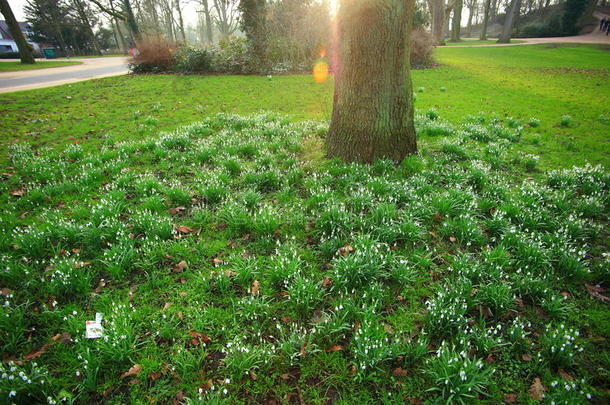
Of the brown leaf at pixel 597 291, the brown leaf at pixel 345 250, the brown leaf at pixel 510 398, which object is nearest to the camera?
the brown leaf at pixel 510 398

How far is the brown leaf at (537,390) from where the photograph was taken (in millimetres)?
2492

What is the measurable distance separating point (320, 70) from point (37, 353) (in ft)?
76.2

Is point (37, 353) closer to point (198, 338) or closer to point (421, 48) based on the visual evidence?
point (198, 338)

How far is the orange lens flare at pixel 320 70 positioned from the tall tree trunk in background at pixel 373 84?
15273 millimetres

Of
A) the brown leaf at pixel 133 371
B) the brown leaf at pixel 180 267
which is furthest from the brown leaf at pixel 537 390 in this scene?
the brown leaf at pixel 180 267

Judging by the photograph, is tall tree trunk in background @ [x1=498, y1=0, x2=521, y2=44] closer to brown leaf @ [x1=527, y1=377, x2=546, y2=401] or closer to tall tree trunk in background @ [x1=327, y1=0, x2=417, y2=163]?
tall tree trunk in background @ [x1=327, y1=0, x2=417, y2=163]

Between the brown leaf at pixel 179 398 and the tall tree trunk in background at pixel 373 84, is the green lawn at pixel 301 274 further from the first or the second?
the tall tree trunk in background at pixel 373 84

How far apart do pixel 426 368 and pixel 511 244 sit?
2475 millimetres

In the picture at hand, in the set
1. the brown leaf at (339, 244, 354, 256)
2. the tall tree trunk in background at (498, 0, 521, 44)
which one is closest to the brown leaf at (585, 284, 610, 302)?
the brown leaf at (339, 244, 354, 256)

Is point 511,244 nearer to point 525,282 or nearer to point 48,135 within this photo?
point 525,282

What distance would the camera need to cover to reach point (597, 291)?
352cm

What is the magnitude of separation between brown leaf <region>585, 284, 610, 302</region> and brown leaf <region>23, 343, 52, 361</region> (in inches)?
235

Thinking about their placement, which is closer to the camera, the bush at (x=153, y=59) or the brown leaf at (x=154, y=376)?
the brown leaf at (x=154, y=376)

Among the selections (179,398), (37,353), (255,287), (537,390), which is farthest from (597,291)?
(37,353)
